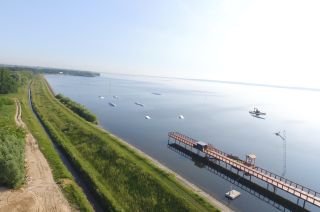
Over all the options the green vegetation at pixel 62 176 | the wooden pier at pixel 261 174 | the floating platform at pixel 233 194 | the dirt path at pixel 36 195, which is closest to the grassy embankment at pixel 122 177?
the green vegetation at pixel 62 176

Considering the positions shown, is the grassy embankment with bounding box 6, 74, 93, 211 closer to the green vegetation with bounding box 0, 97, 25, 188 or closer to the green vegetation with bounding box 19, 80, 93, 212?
the green vegetation with bounding box 19, 80, 93, 212

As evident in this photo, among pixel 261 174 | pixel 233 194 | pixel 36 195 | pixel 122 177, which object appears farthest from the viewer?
pixel 261 174

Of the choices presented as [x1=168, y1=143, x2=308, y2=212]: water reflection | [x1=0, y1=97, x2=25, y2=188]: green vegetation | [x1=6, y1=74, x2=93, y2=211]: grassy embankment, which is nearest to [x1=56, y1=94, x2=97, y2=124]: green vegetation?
[x1=6, y1=74, x2=93, y2=211]: grassy embankment

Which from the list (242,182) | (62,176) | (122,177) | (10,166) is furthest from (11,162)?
(242,182)

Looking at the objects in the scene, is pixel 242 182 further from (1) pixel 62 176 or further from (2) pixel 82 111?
(2) pixel 82 111

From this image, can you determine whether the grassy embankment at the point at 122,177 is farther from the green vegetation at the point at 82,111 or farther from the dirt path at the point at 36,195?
the green vegetation at the point at 82,111
